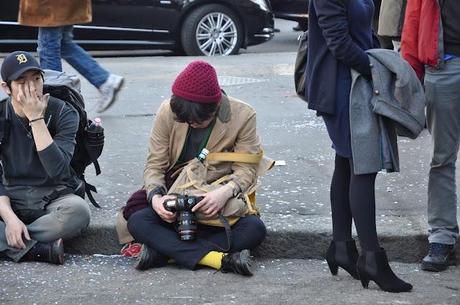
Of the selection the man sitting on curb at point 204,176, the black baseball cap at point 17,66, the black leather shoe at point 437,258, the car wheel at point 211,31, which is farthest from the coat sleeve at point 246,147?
the car wheel at point 211,31

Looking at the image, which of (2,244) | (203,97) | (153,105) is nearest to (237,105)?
(203,97)

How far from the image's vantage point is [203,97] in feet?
16.8

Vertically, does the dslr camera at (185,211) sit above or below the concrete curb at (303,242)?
above

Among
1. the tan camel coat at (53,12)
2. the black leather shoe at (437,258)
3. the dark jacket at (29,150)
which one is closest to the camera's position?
the black leather shoe at (437,258)

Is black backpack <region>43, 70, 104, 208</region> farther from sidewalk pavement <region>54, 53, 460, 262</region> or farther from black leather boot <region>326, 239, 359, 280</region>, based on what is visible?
black leather boot <region>326, 239, 359, 280</region>

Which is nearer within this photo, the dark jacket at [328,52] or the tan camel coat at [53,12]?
the dark jacket at [328,52]

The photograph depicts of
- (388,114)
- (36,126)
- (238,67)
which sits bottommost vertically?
(238,67)

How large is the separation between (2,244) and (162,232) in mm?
844

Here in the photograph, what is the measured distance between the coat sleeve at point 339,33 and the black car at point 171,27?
306 inches

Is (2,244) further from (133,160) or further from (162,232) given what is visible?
(133,160)

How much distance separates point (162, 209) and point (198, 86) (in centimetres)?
63

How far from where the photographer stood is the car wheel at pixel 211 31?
12477mm

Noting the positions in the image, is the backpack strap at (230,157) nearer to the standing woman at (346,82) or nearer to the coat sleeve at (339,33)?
the standing woman at (346,82)

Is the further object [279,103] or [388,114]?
[279,103]
